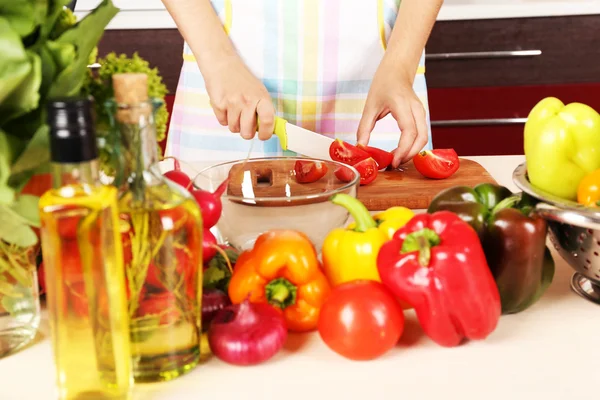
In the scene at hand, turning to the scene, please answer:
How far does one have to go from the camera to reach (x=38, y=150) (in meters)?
0.64

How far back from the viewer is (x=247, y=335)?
2.24 ft

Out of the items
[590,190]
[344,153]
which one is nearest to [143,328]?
[590,190]

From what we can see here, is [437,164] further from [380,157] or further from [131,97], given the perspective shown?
[131,97]

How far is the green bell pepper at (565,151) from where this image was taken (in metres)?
0.82

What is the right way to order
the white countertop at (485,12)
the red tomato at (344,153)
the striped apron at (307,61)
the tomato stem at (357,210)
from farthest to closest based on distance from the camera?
the white countertop at (485,12), the striped apron at (307,61), the red tomato at (344,153), the tomato stem at (357,210)

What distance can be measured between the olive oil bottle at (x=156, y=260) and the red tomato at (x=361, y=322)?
13cm

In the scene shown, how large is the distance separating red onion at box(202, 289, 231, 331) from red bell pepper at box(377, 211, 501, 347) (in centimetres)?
17

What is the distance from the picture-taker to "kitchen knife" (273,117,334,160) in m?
1.31

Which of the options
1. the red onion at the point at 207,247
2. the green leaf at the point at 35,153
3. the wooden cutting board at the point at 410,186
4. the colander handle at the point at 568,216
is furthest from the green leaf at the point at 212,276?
the wooden cutting board at the point at 410,186

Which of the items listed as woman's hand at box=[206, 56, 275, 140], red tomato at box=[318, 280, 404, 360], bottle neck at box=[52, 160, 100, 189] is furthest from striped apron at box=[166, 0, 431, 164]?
bottle neck at box=[52, 160, 100, 189]

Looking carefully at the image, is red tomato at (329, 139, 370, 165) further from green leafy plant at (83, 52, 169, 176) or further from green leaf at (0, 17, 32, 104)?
green leaf at (0, 17, 32, 104)

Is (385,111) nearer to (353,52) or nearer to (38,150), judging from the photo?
(353,52)

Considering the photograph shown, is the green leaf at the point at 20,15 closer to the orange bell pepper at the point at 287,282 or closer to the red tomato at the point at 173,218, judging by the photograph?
the red tomato at the point at 173,218

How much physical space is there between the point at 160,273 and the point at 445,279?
26 cm
